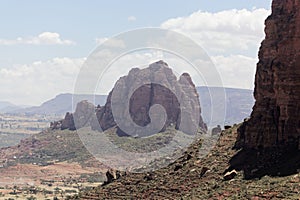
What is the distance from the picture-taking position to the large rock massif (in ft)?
523

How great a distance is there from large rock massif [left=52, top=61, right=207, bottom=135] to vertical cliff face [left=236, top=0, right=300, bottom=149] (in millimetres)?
92642

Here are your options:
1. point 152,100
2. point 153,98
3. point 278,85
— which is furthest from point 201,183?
point 153,98

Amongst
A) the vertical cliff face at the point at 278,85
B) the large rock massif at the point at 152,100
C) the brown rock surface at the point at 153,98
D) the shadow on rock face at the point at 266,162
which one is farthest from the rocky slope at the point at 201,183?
the brown rock surface at the point at 153,98

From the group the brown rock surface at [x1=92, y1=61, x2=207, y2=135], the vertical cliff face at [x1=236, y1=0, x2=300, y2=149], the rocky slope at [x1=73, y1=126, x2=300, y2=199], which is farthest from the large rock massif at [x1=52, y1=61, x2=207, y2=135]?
the vertical cliff face at [x1=236, y1=0, x2=300, y2=149]

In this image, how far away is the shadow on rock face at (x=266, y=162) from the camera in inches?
1921

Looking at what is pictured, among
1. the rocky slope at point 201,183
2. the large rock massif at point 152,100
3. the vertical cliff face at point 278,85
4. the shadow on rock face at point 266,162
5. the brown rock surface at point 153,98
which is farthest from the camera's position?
the brown rock surface at point 153,98

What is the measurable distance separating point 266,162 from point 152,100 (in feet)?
376

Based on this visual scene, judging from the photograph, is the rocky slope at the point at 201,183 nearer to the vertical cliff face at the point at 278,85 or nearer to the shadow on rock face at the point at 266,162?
the shadow on rock face at the point at 266,162

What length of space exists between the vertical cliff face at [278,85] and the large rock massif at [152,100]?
304ft

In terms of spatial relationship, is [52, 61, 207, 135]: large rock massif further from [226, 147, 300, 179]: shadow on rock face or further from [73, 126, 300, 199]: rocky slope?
[226, 147, 300, 179]: shadow on rock face

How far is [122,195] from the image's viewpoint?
58406 mm

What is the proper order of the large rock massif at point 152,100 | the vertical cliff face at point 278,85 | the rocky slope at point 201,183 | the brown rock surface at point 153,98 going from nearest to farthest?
the rocky slope at point 201,183 → the vertical cliff face at point 278,85 → the large rock massif at point 152,100 → the brown rock surface at point 153,98

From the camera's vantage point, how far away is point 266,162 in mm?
52281

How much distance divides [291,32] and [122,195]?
23.0 meters
